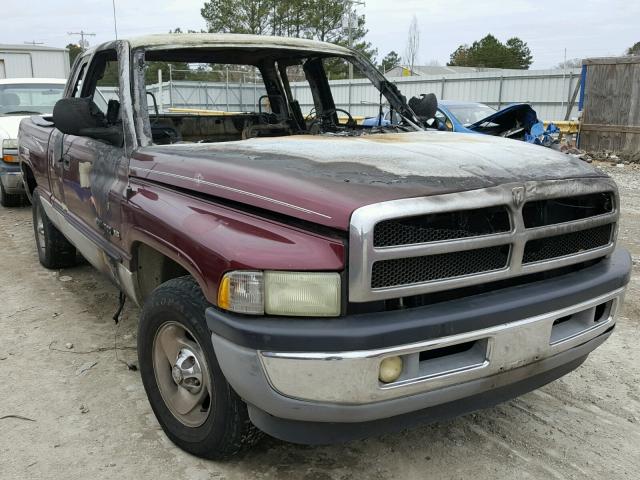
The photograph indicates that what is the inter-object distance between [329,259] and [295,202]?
24cm

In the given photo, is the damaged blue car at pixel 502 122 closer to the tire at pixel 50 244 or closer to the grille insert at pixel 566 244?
the tire at pixel 50 244

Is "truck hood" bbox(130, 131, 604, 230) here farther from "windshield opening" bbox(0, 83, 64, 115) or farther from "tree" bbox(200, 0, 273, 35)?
"tree" bbox(200, 0, 273, 35)

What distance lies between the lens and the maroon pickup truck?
1937 mm

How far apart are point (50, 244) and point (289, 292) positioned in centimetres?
391

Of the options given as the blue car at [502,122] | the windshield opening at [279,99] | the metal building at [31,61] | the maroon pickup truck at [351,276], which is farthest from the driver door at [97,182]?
the metal building at [31,61]

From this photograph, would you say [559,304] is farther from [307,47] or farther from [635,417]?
[307,47]

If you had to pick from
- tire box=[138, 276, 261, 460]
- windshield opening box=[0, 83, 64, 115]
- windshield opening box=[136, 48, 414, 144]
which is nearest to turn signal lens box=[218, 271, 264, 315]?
tire box=[138, 276, 261, 460]

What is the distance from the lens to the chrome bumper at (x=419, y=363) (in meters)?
1.90

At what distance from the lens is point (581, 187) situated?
7.73 ft

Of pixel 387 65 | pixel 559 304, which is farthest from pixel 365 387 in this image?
pixel 387 65

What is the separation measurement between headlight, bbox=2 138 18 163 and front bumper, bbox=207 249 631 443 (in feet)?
21.1

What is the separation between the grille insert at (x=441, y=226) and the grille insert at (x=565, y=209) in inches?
6.5

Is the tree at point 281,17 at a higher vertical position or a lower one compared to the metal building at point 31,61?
higher

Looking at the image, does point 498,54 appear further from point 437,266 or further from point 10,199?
point 437,266
